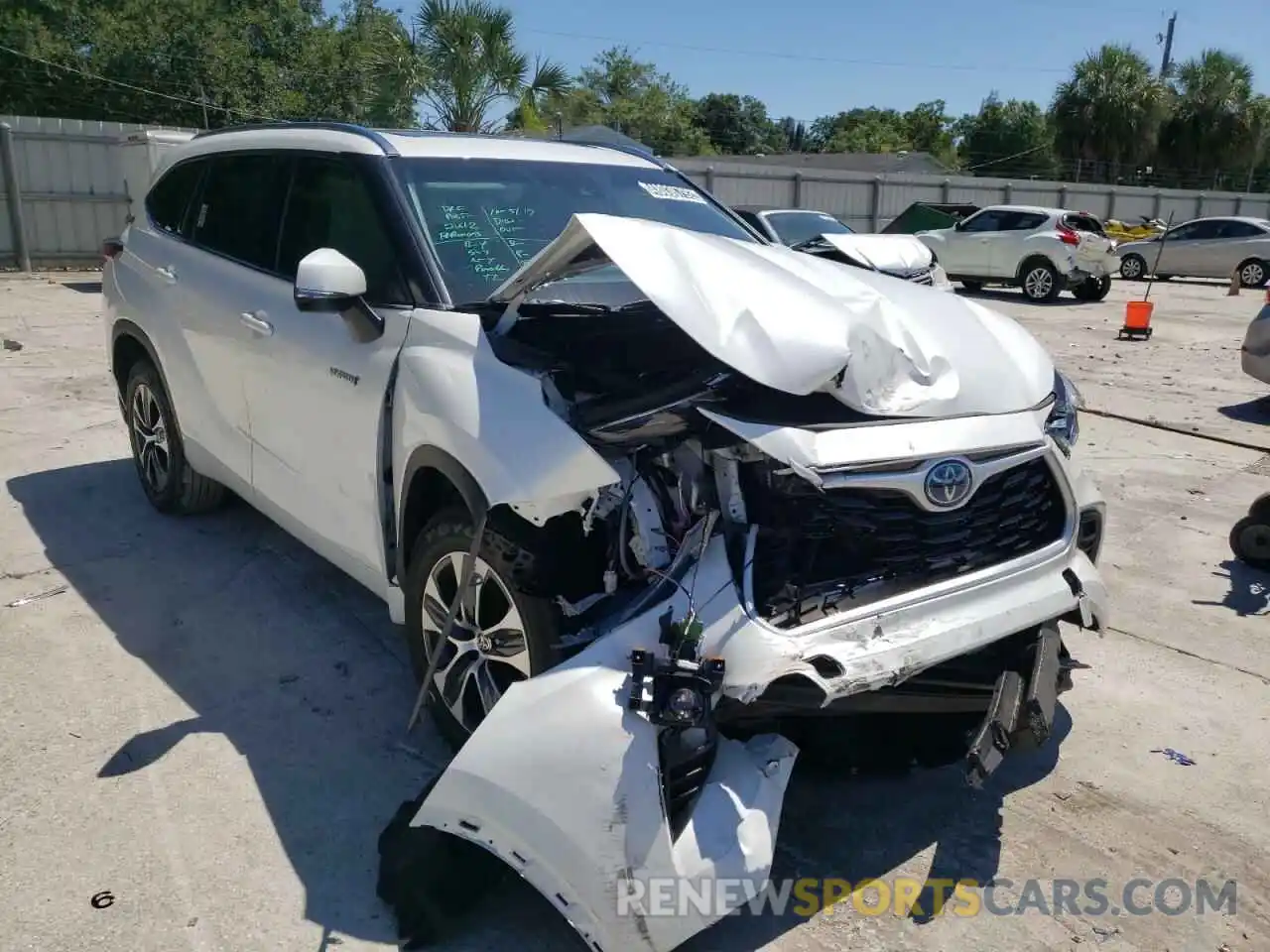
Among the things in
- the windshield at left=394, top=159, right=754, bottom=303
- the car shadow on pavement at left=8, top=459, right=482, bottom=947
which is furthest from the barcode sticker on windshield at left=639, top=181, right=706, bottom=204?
the car shadow on pavement at left=8, top=459, right=482, bottom=947

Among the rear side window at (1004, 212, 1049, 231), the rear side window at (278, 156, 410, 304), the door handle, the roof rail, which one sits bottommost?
the door handle

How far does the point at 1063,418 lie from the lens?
10.7 ft

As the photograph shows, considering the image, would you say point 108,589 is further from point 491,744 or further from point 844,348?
point 844,348

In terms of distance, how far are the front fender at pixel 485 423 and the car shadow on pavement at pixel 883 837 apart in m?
→ 1.21

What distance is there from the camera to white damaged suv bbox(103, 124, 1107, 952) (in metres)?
2.49

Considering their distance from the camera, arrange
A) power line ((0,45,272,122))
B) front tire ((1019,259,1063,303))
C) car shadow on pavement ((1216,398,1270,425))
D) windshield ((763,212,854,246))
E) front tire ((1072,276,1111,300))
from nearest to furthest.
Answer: car shadow on pavement ((1216,398,1270,425)) < windshield ((763,212,854,246)) < front tire ((1019,259,1063,303)) < front tire ((1072,276,1111,300)) < power line ((0,45,272,122))

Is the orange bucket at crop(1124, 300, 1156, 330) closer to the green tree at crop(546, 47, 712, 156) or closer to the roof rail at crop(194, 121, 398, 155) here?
the roof rail at crop(194, 121, 398, 155)

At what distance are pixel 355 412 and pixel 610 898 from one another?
1.88m

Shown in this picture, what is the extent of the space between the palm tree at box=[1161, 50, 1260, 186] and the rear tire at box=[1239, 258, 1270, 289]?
28.0 m

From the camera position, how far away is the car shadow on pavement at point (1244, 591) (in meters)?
4.89

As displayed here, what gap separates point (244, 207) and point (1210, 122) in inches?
Answer: 2094

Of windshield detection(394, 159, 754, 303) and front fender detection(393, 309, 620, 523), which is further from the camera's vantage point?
windshield detection(394, 159, 754, 303)

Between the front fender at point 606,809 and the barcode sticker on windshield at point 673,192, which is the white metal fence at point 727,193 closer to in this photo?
the barcode sticker on windshield at point 673,192

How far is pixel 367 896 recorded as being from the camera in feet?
9.36
